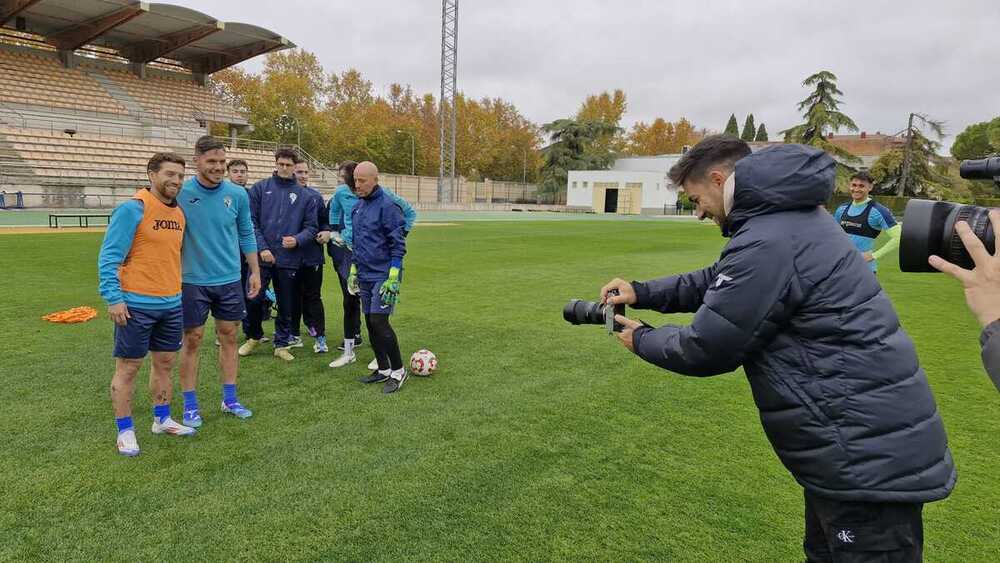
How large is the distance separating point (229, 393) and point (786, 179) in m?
4.14

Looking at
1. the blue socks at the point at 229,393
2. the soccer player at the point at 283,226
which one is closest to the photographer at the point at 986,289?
the blue socks at the point at 229,393

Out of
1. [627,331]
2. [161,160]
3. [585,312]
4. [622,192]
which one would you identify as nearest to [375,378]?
[161,160]

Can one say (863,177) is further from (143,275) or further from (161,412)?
(161,412)

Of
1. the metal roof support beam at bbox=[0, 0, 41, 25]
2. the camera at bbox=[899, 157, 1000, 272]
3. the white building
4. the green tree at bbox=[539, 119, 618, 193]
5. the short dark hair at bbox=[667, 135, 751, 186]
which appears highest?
the metal roof support beam at bbox=[0, 0, 41, 25]

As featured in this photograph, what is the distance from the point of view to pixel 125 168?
97.5 feet

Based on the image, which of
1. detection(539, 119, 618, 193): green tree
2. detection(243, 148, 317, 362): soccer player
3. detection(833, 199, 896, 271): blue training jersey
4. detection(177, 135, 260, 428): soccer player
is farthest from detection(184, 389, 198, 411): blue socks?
detection(539, 119, 618, 193): green tree

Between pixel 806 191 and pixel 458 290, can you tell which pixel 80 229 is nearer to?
pixel 458 290

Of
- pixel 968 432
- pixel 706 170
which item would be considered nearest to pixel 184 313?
pixel 706 170

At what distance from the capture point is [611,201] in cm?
5728

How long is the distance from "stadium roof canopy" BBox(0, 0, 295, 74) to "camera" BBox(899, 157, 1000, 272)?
128ft

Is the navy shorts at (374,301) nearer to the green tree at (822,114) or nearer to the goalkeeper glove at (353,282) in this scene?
the goalkeeper glove at (353,282)

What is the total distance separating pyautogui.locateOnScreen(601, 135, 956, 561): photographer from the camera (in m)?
1.66

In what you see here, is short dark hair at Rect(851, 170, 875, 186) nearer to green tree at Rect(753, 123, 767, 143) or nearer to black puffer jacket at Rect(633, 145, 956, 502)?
black puffer jacket at Rect(633, 145, 956, 502)

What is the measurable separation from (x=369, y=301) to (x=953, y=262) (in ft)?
14.0
